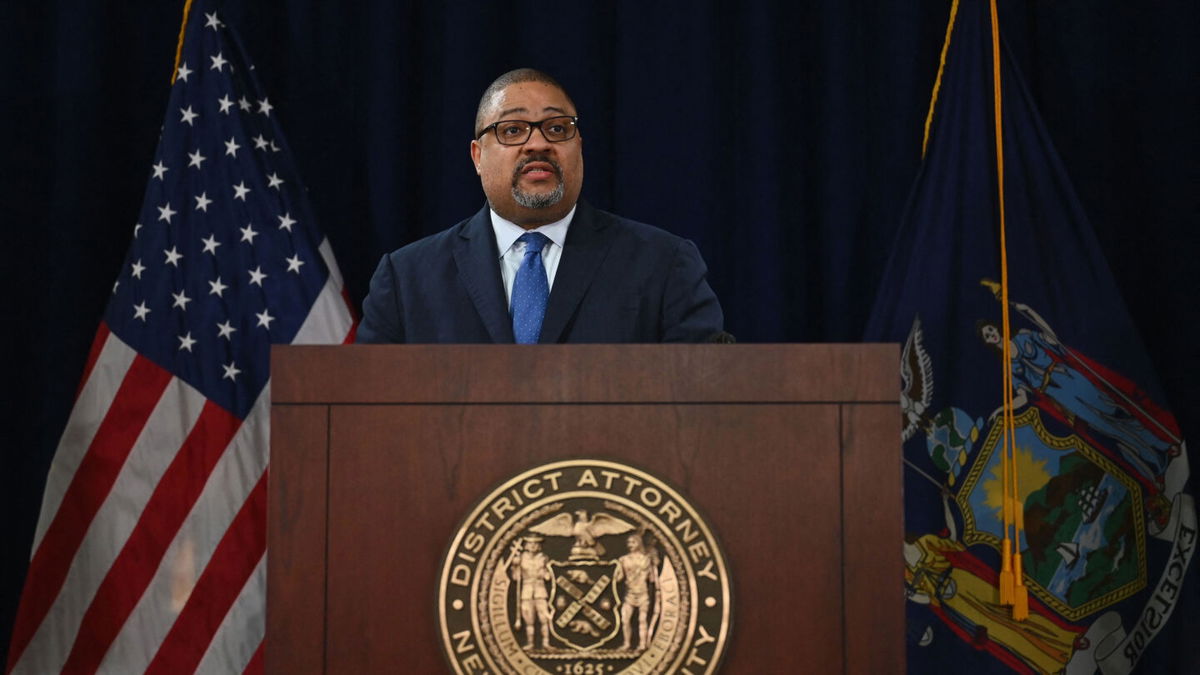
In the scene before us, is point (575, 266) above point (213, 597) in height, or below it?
above

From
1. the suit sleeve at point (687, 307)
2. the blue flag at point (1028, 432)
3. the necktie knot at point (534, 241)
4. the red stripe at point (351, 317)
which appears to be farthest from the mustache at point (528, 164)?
the blue flag at point (1028, 432)

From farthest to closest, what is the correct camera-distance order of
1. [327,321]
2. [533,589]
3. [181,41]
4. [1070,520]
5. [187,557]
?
[181,41] < [327,321] < [187,557] < [1070,520] < [533,589]

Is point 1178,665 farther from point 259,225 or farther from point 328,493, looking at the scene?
point 259,225

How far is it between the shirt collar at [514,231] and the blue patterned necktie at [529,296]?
5cm

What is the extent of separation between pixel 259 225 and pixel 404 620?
7.09ft

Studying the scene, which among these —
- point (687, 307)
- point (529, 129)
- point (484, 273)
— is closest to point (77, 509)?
point (484, 273)

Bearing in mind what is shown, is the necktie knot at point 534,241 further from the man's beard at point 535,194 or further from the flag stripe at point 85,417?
the flag stripe at point 85,417

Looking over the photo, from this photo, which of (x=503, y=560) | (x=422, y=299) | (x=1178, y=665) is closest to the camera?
(x=503, y=560)

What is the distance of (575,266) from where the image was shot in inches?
98.3

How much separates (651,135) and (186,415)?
5.08 feet

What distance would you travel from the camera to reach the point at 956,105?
361 cm

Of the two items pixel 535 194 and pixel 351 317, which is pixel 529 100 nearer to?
pixel 535 194

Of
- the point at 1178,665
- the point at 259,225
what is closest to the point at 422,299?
the point at 259,225

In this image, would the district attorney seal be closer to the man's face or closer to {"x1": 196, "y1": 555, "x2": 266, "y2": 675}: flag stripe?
the man's face
